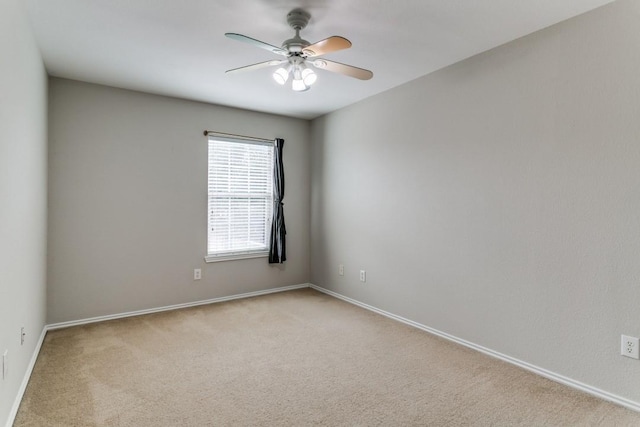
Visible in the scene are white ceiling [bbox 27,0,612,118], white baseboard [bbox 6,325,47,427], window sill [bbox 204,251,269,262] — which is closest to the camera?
white baseboard [bbox 6,325,47,427]

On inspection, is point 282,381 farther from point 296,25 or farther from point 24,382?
point 296,25

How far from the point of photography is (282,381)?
2.31 meters

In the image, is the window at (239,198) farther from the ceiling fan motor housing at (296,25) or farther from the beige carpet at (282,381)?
the ceiling fan motor housing at (296,25)

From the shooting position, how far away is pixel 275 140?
4.61 m

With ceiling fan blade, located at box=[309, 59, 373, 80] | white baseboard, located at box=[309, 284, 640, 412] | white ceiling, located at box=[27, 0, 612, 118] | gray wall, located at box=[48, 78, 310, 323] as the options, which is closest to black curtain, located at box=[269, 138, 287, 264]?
gray wall, located at box=[48, 78, 310, 323]

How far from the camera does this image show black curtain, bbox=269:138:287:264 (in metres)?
4.57

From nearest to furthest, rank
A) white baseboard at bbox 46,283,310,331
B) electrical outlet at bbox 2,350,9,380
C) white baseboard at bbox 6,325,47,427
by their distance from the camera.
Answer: electrical outlet at bbox 2,350,9,380
white baseboard at bbox 6,325,47,427
white baseboard at bbox 46,283,310,331

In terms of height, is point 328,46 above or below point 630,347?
above

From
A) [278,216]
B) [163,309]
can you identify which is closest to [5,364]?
[163,309]

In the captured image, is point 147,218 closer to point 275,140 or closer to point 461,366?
point 275,140

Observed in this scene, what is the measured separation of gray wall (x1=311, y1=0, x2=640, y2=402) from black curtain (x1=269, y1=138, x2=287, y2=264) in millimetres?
1328

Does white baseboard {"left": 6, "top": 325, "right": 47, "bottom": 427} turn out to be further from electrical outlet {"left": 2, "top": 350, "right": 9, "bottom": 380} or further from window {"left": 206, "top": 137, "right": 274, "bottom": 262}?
window {"left": 206, "top": 137, "right": 274, "bottom": 262}

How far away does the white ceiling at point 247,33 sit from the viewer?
2125mm

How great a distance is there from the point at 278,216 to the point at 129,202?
176 cm
